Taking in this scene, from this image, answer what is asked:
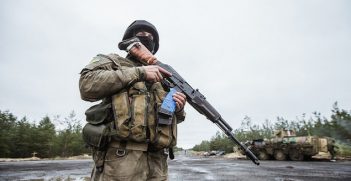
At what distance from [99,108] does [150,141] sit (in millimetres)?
456

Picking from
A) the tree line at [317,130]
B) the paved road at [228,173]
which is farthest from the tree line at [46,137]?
the paved road at [228,173]

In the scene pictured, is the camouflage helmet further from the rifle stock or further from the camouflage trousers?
the camouflage trousers

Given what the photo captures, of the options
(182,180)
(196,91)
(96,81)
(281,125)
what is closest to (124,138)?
(96,81)

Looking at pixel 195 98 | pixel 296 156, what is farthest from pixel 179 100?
pixel 296 156

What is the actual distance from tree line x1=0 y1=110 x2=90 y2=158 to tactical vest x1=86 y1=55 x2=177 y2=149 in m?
36.1

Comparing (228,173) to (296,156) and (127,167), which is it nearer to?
(127,167)

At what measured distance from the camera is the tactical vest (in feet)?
6.53

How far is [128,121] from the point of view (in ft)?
6.66

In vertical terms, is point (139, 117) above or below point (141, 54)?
below

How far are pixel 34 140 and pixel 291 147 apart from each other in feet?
106

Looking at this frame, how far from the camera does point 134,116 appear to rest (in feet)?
6.69

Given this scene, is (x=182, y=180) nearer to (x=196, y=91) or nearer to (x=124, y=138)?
(x=196, y=91)

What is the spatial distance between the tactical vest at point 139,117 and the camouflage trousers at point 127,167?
0.10 m

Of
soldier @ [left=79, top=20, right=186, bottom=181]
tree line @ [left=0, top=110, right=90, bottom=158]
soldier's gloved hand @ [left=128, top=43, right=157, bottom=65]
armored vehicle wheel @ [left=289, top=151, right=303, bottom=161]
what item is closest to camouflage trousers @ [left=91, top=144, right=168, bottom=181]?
Answer: soldier @ [left=79, top=20, right=186, bottom=181]
